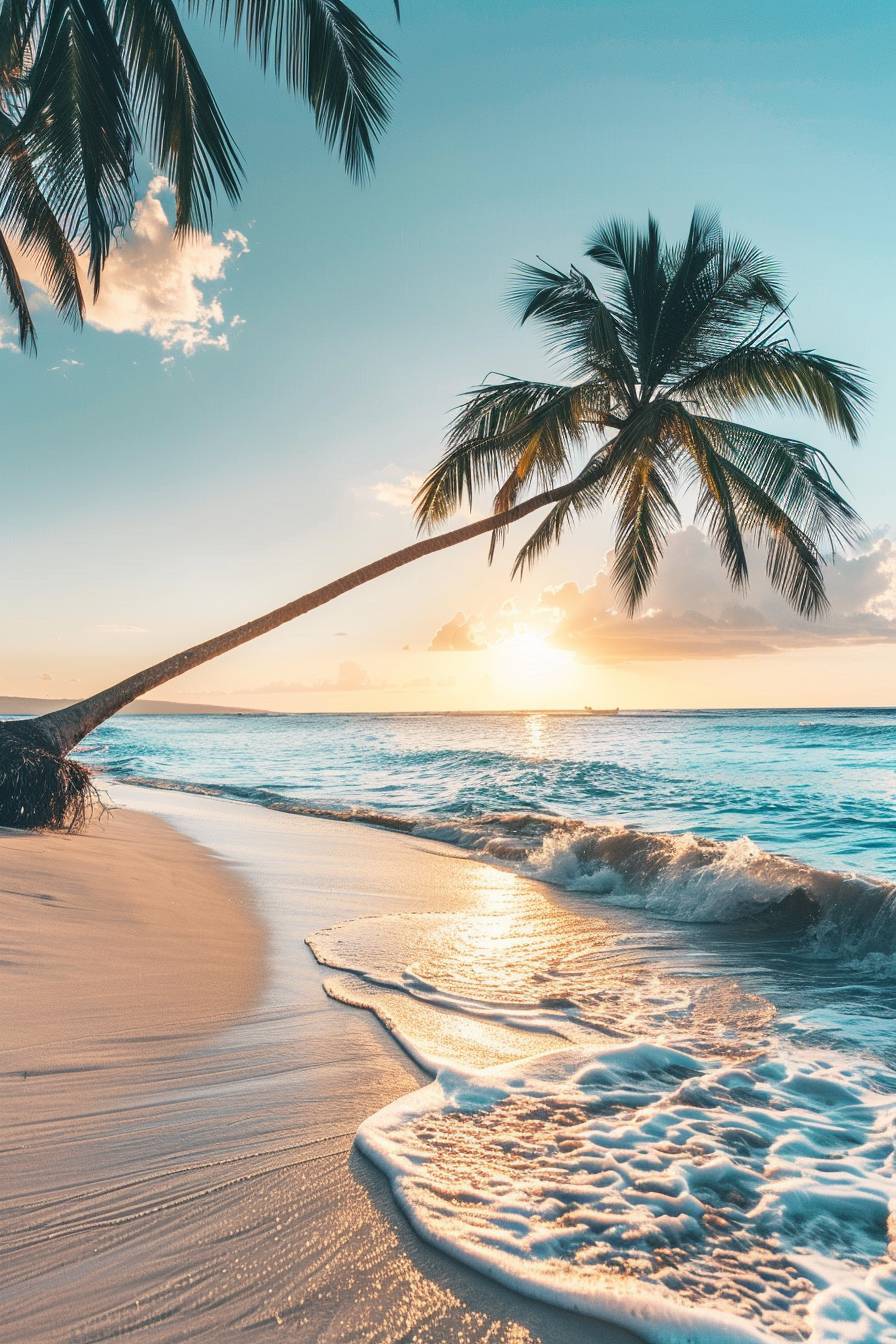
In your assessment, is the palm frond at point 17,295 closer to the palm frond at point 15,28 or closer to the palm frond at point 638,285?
the palm frond at point 15,28

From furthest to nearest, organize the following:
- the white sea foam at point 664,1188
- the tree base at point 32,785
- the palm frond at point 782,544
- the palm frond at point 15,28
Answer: the palm frond at point 782,544, the tree base at point 32,785, the palm frond at point 15,28, the white sea foam at point 664,1188

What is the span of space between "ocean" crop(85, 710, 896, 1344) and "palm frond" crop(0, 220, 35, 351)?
34.2 ft

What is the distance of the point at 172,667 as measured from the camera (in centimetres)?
739

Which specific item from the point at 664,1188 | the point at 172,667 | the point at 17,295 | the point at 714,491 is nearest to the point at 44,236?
the point at 17,295

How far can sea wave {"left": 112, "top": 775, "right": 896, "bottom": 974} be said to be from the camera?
5.56 m

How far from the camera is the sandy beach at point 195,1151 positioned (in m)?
1.51

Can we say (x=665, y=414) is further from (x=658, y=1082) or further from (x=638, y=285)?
(x=658, y=1082)

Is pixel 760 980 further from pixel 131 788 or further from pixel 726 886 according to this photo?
pixel 131 788

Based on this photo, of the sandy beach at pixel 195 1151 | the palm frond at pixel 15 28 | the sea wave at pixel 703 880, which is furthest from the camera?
the palm frond at pixel 15 28

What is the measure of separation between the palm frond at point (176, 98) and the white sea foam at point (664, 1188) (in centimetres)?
720

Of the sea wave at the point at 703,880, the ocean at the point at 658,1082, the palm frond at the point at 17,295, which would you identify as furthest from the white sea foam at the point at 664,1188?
the palm frond at the point at 17,295

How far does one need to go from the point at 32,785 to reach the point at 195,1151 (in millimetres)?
5650

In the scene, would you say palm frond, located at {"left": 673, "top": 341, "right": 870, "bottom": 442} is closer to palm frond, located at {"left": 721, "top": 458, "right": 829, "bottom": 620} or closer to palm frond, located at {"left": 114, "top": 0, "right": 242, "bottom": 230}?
palm frond, located at {"left": 721, "top": 458, "right": 829, "bottom": 620}

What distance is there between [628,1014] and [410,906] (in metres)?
2.43
